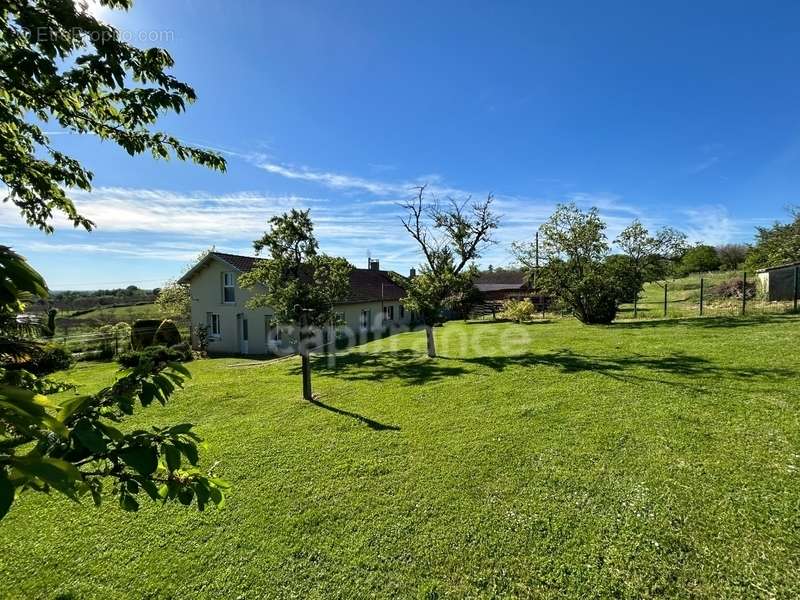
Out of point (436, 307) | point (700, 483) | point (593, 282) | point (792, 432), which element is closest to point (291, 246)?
point (436, 307)

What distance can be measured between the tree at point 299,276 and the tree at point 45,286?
573 centimetres

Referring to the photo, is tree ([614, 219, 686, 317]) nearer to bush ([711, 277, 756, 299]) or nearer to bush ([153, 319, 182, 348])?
bush ([711, 277, 756, 299])

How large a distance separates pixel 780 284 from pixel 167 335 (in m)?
31.5

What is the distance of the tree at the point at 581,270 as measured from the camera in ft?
62.5

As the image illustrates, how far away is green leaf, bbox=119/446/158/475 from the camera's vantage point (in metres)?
1.23

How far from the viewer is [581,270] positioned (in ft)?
64.4

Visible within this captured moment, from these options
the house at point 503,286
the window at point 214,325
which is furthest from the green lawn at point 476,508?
the house at point 503,286

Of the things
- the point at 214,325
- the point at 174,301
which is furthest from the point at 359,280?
the point at 174,301

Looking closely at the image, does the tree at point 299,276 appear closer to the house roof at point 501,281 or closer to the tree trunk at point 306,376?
the tree trunk at point 306,376

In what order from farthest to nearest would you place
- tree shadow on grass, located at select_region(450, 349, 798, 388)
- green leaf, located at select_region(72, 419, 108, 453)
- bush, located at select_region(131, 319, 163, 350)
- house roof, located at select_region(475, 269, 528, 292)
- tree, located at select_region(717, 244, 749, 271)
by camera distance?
tree, located at select_region(717, 244, 749, 271) → house roof, located at select_region(475, 269, 528, 292) → bush, located at select_region(131, 319, 163, 350) → tree shadow on grass, located at select_region(450, 349, 798, 388) → green leaf, located at select_region(72, 419, 108, 453)

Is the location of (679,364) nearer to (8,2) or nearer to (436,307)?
(436,307)

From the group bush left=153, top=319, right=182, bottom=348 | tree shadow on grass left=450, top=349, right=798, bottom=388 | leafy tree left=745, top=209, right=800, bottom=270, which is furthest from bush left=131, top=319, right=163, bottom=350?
leafy tree left=745, top=209, right=800, bottom=270

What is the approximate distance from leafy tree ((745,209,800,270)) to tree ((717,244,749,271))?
17.9 m

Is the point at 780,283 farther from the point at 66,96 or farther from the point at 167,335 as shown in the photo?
the point at 167,335
